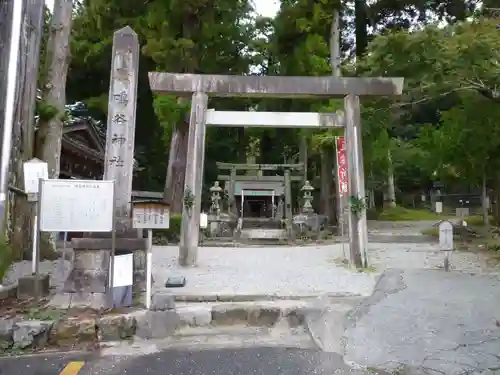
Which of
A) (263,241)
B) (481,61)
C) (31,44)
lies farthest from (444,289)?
(263,241)

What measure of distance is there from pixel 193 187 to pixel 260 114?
6.63ft

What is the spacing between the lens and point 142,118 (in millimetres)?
22062

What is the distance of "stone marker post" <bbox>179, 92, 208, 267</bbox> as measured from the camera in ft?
28.8

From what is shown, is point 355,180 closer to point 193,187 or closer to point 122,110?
point 193,187

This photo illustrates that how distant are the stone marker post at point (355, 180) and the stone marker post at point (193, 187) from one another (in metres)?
2.97

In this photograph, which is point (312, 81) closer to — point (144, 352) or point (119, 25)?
point (144, 352)

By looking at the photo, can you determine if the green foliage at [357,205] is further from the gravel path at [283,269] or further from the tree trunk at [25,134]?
the tree trunk at [25,134]

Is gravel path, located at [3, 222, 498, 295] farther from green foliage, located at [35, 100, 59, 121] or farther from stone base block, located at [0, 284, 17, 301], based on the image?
green foliage, located at [35, 100, 59, 121]

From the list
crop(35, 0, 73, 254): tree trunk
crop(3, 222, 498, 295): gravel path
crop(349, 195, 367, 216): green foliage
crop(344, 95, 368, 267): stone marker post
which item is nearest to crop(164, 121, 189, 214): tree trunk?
crop(3, 222, 498, 295): gravel path

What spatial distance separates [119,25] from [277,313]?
13.3 meters

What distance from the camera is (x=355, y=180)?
8742mm

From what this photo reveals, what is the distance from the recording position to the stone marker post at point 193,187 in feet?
28.8

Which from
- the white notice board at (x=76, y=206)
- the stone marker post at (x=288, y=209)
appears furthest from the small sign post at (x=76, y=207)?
the stone marker post at (x=288, y=209)

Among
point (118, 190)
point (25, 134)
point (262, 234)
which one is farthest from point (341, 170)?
point (25, 134)
